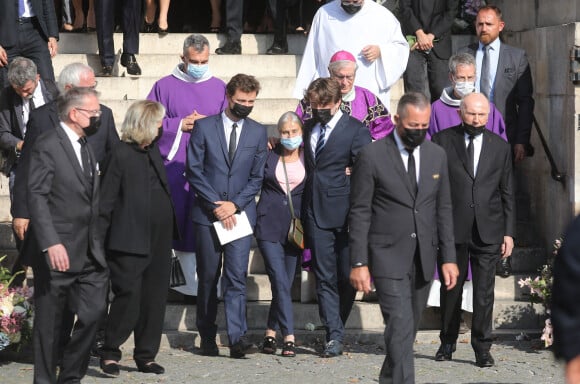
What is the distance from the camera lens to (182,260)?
1034 cm

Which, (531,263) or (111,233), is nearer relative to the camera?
(111,233)

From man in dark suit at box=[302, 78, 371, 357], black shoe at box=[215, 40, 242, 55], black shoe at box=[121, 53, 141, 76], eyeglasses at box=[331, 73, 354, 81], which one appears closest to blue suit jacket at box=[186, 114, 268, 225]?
man in dark suit at box=[302, 78, 371, 357]

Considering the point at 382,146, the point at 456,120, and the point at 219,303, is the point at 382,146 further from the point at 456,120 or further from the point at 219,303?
the point at 219,303

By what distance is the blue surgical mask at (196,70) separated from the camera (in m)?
10.3

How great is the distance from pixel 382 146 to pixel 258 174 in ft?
6.21

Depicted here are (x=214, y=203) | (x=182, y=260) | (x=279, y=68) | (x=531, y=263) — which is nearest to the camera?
(x=214, y=203)

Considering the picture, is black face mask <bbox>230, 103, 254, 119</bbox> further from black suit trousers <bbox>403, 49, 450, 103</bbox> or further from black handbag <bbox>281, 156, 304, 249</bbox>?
black suit trousers <bbox>403, 49, 450, 103</bbox>

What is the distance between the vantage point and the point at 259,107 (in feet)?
40.2

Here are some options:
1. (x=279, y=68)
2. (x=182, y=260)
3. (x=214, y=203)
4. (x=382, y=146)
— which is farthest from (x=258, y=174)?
(x=279, y=68)

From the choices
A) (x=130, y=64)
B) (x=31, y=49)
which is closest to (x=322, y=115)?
(x=31, y=49)

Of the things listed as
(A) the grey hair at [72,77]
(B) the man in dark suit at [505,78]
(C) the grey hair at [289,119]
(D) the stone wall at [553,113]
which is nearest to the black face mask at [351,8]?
(B) the man in dark suit at [505,78]

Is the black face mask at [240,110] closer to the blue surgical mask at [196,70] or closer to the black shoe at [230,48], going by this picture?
the blue surgical mask at [196,70]

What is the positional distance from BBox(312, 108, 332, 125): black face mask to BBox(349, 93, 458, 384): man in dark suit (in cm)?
152

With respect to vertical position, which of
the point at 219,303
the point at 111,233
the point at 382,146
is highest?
the point at 382,146
